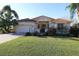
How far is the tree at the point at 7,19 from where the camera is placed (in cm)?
726

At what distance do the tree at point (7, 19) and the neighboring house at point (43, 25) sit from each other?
0.63 feet

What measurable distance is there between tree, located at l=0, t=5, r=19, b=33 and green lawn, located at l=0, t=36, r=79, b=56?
46 cm

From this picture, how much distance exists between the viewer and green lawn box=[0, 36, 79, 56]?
6863mm

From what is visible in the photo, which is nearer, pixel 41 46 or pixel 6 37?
pixel 41 46

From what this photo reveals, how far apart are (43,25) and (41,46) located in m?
0.64

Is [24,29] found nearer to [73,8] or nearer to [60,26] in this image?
[60,26]

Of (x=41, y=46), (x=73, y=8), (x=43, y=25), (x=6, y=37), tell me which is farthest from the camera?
(x=6, y=37)

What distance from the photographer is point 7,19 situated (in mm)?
7504

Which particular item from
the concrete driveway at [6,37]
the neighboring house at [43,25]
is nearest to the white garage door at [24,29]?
the neighboring house at [43,25]

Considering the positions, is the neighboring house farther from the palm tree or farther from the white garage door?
the palm tree

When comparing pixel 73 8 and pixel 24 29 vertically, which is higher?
pixel 73 8

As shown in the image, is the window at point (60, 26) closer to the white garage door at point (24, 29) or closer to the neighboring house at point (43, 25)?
the neighboring house at point (43, 25)

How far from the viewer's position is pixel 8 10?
7.23 m

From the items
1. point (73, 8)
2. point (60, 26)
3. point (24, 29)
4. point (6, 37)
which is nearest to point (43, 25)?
point (60, 26)
